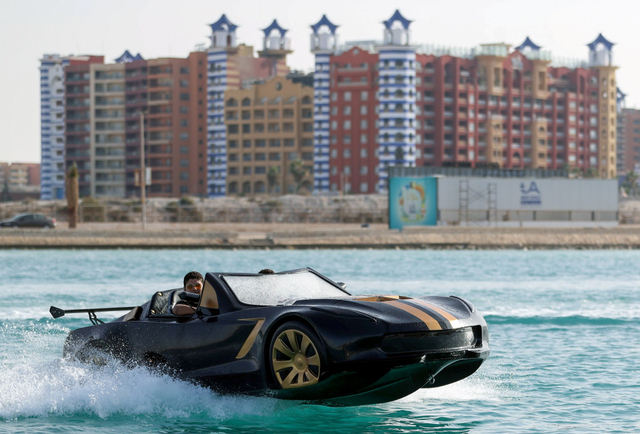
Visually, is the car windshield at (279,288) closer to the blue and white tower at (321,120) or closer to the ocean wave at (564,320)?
the ocean wave at (564,320)

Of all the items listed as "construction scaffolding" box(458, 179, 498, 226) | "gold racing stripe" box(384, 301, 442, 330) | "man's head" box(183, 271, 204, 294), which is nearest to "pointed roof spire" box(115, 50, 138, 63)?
"construction scaffolding" box(458, 179, 498, 226)

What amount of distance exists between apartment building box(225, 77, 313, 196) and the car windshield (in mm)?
136665

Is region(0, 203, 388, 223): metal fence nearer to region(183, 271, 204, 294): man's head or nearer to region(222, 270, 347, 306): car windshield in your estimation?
region(183, 271, 204, 294): man's head

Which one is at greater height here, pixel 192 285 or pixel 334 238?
pixel 192 285

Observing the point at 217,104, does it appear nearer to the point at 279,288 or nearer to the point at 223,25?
the point at 223,25

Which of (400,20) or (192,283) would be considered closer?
(192,283)

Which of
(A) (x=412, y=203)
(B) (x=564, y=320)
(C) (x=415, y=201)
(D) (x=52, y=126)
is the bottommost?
(B) (x=564, y=320)

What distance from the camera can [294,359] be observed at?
27.7 feet

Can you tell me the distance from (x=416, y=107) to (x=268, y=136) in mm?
23722

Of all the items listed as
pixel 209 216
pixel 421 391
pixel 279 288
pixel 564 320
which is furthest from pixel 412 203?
pixel 279 288

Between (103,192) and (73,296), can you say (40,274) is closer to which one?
(73,296)

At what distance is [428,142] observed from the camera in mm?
143625

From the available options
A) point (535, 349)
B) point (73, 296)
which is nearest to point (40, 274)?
point (73, 296)

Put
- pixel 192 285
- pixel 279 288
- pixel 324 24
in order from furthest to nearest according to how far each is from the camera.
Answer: pixel 324 24 < pixel 192 285 < pixel 279 288
